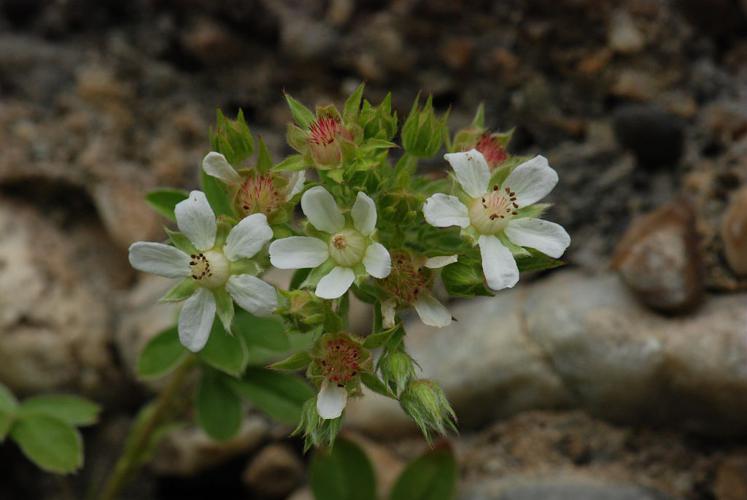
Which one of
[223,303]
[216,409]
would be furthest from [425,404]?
[216,409]

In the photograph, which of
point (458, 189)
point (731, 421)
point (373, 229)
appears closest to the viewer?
point (373, 229)

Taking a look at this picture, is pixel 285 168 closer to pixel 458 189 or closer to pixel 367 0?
pixel 458 189

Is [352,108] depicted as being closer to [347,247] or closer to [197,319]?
[347,247]

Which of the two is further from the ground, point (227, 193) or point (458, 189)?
point (458, 189)

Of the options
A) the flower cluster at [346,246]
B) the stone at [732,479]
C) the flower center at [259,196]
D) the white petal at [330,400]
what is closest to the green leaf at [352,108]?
the flower cluster at [346,246]

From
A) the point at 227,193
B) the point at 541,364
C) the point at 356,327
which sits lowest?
the point at 356,327

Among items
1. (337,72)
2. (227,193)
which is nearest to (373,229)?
(227,193)

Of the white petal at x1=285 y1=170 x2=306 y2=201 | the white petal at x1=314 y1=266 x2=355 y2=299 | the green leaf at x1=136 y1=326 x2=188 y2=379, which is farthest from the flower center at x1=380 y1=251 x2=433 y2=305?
the green leaf at x1=136 y1=326 x2=188 y2=379
